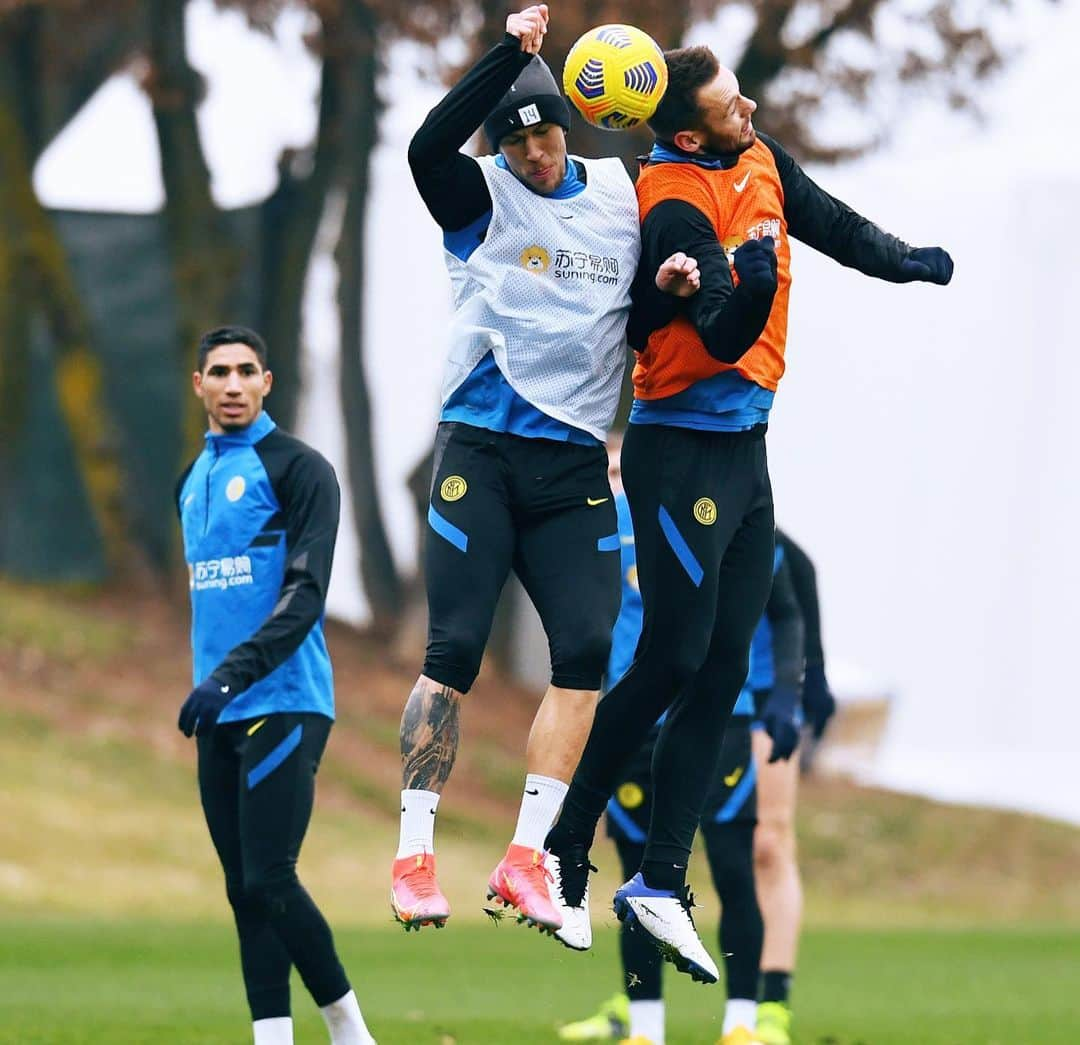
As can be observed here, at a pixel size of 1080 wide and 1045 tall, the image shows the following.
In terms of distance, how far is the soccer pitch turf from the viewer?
10.6m

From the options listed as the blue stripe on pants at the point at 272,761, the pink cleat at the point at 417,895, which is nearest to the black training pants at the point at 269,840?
the blue stripe on pants at the point at 272,761

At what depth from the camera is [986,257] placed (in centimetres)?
2444

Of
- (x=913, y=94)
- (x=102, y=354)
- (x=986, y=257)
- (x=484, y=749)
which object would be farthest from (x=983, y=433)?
(x=102, y=354)

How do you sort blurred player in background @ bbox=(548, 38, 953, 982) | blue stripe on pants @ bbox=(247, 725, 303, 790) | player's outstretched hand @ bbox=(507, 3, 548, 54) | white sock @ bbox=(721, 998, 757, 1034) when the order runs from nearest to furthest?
1. player's outstretched hand @ bbox=(507, 3, 548, 54)
2. blurred player in background @ bbox=(548, 38, 953, 982)
3. blue stripe on pants @ bbox=(247, 725, 303, 790)
4. white sock @ bbox=(721, 998, 757, 1034)

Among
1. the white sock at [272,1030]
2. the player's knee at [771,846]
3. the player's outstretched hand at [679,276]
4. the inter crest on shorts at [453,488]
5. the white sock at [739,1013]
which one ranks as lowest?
the white sock at [739,1013]

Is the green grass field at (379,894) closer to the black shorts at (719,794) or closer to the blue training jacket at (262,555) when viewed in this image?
the black shorts at (719,794)

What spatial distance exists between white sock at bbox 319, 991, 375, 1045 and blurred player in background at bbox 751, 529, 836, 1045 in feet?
8.54

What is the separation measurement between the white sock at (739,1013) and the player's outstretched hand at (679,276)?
388 cm

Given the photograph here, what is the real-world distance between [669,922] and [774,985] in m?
3.57

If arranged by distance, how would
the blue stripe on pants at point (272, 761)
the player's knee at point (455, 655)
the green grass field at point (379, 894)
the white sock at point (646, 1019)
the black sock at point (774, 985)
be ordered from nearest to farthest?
the player's knee at point (455, 655), the blue stripe on pants at point (272, 761), the white sock at point (646, 1019), the black sock at point (774, 985), the green grass field at point (379, 894)

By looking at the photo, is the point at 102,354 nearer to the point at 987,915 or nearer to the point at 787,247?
the point at 987,915

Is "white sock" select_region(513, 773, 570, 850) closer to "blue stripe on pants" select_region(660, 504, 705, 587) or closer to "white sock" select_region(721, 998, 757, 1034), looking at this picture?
"blue stripe on pants" select_region(660, 504, 705, 587)

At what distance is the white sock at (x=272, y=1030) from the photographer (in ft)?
27.3

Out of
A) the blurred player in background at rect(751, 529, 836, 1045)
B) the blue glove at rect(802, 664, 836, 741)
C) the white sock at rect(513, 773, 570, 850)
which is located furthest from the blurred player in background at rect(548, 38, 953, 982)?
the blue glove at rect(802, 664, 836, 741)
